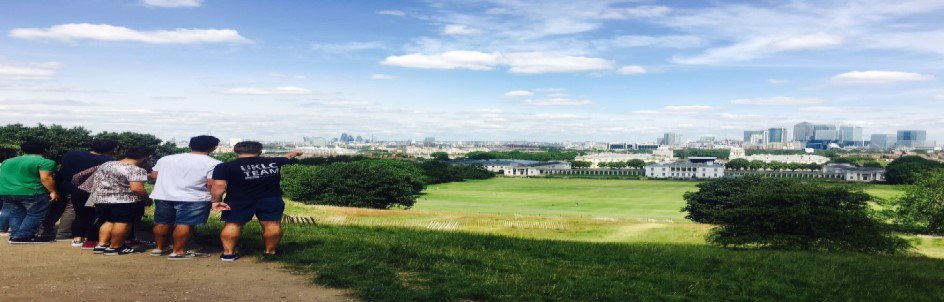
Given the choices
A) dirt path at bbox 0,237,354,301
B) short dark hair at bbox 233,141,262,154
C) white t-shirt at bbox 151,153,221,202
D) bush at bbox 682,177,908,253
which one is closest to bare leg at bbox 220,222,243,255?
dirt path at bbox 0,237,354,301

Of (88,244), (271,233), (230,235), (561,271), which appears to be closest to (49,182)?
(88,244)

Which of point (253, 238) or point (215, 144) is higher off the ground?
point (215, 144)

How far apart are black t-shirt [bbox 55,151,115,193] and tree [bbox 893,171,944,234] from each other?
6582 cm

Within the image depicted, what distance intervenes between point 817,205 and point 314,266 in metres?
26.3

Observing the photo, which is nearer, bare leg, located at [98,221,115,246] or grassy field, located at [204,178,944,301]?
grassy field, located at [204,178,944,301]

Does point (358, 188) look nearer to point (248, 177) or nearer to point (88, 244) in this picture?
point (88, 244)

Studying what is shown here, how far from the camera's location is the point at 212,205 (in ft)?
36.4

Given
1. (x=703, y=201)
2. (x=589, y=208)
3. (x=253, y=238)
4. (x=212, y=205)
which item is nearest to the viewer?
(x=212, y=205)

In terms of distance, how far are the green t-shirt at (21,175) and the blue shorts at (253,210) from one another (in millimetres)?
4601

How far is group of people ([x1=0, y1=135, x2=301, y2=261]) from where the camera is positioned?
10.9 metres

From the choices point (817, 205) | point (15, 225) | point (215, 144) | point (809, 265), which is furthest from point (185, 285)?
point (817, 205)

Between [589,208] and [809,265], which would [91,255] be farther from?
[589,208]

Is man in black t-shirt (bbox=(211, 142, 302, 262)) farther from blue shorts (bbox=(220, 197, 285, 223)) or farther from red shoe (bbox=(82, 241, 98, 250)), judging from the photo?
red shoe (bbox=(82, 241, 98, 250))

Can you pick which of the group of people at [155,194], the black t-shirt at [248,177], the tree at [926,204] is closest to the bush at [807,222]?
the black t-shirt at [248,177]
